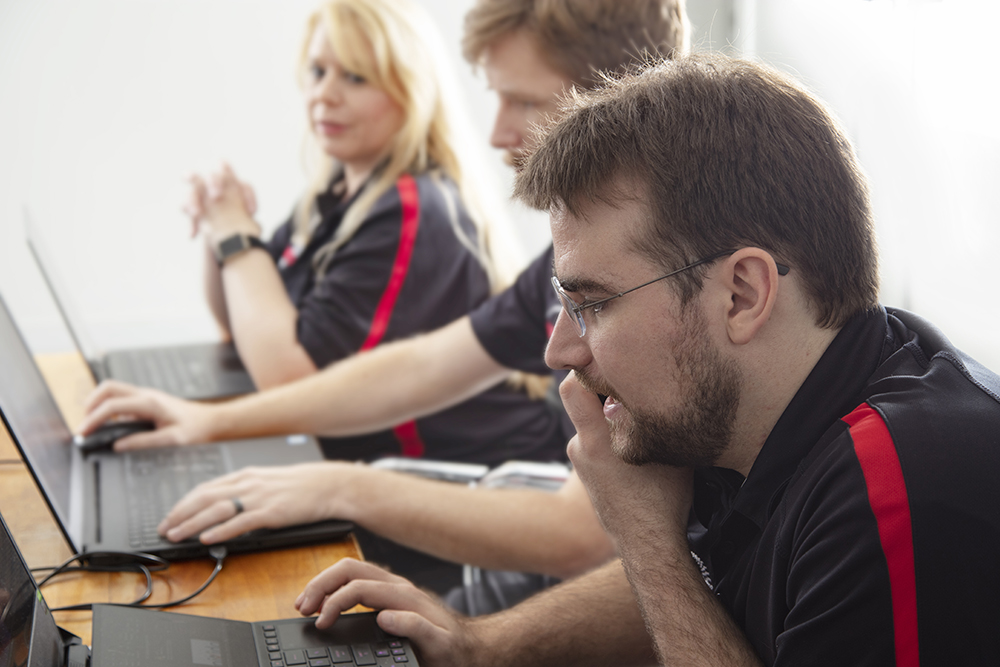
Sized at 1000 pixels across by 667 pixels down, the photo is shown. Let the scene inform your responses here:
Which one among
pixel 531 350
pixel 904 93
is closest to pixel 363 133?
pixel 531 350

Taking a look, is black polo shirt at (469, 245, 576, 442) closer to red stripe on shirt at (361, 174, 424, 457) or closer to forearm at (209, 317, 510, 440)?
forearm at (209, 317, 510, 440)

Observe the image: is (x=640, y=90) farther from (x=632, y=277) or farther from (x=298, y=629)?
(x=298, y=629)

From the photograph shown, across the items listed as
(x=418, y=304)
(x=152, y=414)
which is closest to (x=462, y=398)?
(x=418, y=304)

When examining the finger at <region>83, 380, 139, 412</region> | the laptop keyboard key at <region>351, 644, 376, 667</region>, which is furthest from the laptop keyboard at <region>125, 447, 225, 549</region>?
the laptop keyboard key at <region>351, 644, 376, 667</region>

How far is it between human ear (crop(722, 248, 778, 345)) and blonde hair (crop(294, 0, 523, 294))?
120 cm

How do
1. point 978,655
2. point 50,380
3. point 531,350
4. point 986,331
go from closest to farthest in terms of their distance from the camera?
point 978,655, point 986,331, point 531,350, point 50,380

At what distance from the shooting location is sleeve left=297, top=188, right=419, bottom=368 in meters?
1.86

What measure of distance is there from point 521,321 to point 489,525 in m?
0.42

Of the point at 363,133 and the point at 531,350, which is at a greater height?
the point at 363,133

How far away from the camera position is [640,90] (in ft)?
2.68

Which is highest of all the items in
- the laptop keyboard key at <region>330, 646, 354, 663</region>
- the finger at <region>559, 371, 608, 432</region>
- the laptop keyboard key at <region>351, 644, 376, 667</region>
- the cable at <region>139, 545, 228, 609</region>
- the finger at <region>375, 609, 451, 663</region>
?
the finger at <region>559, 371, 608, 432</region>

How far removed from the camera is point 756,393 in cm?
79

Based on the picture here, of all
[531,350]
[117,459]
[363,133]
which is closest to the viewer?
[117,459]

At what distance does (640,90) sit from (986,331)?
0.70 m
